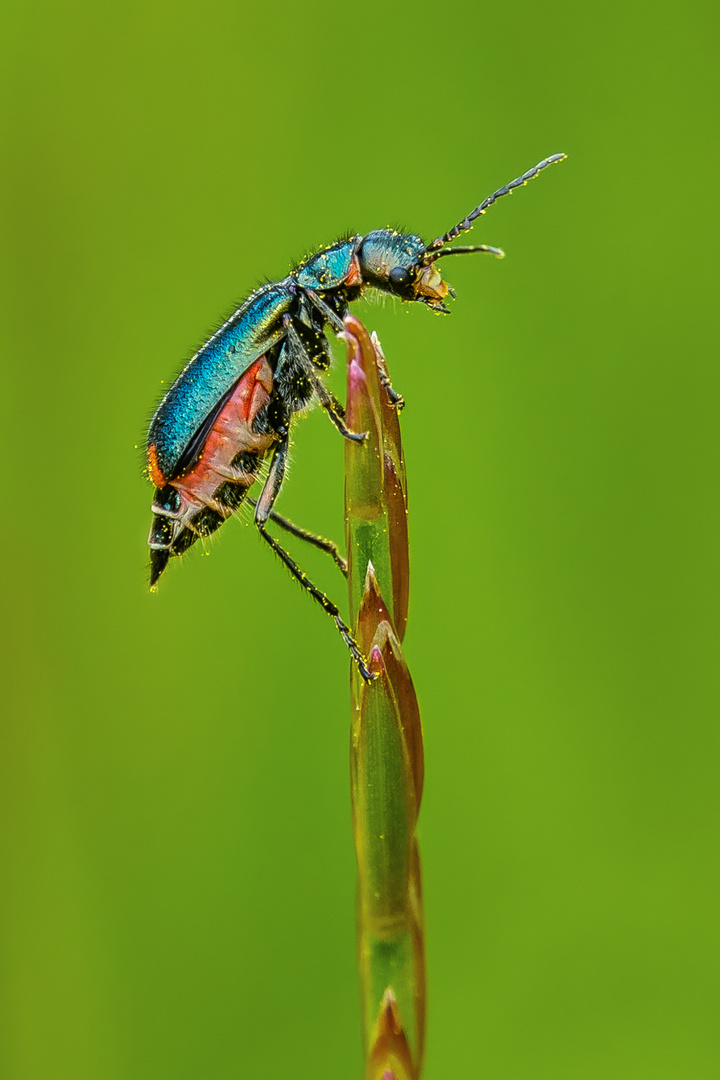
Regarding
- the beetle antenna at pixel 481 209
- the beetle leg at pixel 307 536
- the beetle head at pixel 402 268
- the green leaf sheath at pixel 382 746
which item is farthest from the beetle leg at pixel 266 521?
the green leaf sheath at pixel 382 746

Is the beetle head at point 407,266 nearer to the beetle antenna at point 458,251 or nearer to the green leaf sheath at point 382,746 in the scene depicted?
the beetle antenna at point 458,251

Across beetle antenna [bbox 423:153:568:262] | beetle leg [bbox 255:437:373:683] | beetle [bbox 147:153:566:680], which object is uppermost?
beetle antenna [bbox 423:153:568:262]

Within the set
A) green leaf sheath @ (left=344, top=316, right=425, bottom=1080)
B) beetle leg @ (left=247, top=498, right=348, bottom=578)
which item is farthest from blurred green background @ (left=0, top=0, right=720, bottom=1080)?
green leaf sheath @ (left=344, top=316, right=425, bottom=1080)

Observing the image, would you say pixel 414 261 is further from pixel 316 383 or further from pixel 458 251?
pixel 316 383

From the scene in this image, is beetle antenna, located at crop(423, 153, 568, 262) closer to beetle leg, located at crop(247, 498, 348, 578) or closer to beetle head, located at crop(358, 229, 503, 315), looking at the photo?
beetle head, located at crop(358, 229, 503, 315)

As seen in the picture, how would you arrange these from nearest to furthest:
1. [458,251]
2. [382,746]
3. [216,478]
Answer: [382,746], [458,251], [216,478]

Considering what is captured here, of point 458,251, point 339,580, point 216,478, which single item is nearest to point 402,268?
point 458,251
